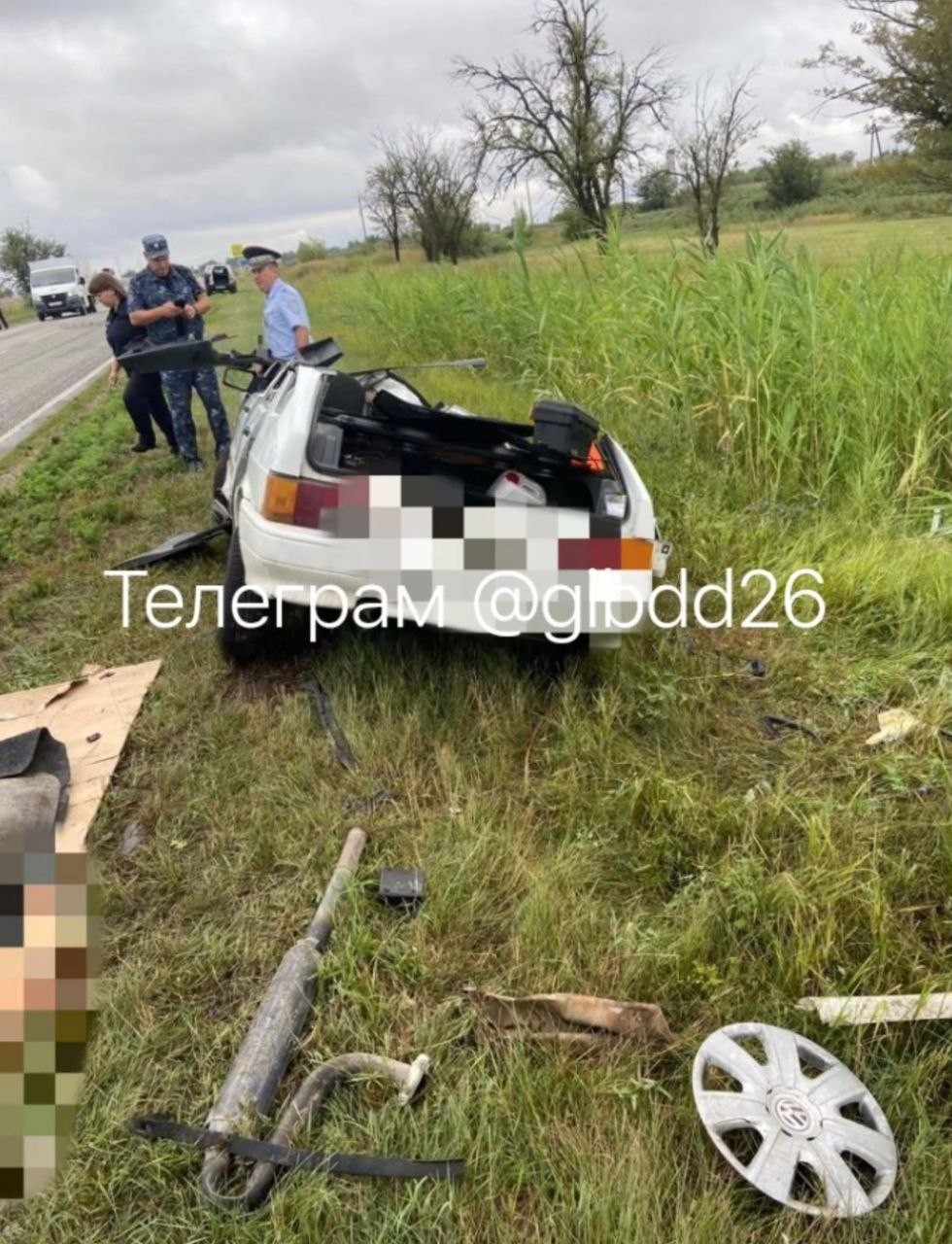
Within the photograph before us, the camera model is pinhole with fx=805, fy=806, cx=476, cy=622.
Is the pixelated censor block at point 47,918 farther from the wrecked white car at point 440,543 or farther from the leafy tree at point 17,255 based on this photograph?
the leafy tree at point 17,255

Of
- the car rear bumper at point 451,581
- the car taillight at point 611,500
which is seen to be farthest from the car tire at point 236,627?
the car taillight at point 611,500

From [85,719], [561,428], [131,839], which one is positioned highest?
[561,428]

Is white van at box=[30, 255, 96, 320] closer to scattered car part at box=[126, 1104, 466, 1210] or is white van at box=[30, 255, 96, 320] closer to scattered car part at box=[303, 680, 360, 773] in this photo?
scattered car part at box=[303, 680, 360, 773]

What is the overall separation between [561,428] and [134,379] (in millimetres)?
5061

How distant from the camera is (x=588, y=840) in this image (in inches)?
90.9

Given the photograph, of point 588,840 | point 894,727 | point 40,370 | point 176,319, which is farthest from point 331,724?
point 40,370

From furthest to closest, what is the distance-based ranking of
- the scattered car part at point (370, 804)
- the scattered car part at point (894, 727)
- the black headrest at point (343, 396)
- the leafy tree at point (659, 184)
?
the leafy tree at point (659, 184)
the black headrest at point (343, 396)
the scattered car part at point (894, 727)
the scattered car part at point (370, 804)

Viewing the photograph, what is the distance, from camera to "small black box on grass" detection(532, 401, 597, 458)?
278 centimetres

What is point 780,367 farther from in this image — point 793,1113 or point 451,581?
point 793,1113

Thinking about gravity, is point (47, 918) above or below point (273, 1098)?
above

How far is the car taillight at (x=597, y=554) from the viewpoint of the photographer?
2588 mm

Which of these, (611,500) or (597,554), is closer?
(597,554)

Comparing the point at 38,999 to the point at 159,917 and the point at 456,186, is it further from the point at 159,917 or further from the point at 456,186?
the point at 456,186

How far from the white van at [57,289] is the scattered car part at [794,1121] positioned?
31177mm
